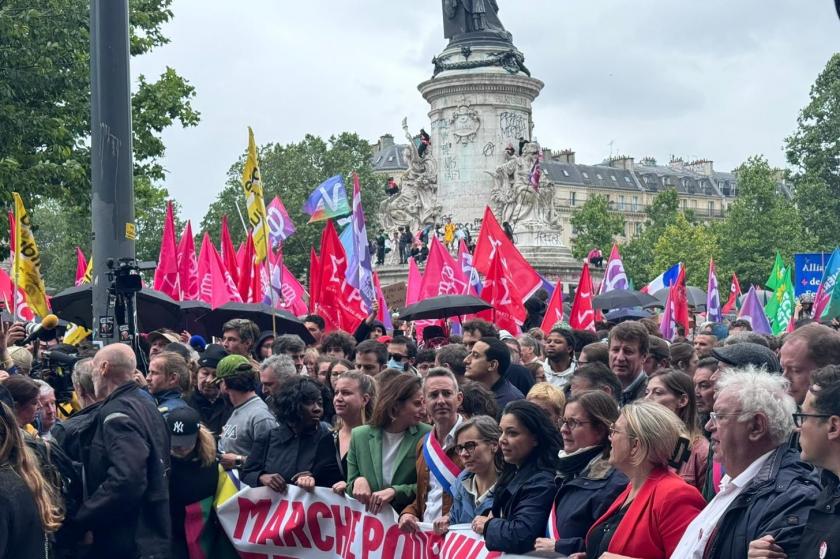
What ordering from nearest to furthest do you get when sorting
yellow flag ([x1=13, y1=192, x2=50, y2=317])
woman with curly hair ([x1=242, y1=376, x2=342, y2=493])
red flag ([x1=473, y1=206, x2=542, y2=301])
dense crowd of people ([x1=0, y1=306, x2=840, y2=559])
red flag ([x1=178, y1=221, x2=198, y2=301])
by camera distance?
dense crowd of people ([x1=0, y1=306, x2=840, y2=559])
woman with curly hair ([x1=242, y1=376, x2=342, y2=493])
yellow flag ([x1=13, y1=192, x2=50, y2=317])
red flag ([x1=473, y1=206, x2=542, y2=301])
red flag ([x1=178, y1=221, x2=198, y2=301])

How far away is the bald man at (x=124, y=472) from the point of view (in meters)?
7.34

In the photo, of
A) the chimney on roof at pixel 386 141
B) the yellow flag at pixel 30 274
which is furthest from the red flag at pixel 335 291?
the chimney on roof at pixel 386 141

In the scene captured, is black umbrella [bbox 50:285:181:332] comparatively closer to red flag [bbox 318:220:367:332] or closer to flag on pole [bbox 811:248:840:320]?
red flag [bbox 318:220:367:332]

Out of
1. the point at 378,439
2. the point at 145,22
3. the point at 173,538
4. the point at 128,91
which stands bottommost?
the point at 173,538

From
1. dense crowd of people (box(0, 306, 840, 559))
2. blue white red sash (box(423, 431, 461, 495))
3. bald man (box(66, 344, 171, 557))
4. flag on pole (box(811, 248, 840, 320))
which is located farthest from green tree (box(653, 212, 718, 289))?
bald man (box(66, 344, 171, 557))

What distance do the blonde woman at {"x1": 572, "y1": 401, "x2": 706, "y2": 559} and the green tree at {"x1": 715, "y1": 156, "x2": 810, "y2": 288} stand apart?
6444 cm

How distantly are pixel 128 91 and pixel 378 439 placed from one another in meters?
5.48

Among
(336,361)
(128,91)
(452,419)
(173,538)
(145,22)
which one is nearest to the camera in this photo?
(452,419)

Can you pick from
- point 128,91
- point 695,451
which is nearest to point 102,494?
point 695,451

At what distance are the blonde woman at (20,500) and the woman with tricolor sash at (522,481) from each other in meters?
2.17

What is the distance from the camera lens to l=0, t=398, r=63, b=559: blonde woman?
556 centimetres

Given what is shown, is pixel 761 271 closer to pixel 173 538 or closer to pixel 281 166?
pixel 281 166

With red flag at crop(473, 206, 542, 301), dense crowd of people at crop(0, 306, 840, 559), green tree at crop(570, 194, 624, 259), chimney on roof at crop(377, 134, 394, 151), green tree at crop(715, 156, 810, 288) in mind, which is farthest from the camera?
chimney on roof at crop(377, 134, 394, 151)

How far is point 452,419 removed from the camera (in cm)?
798
